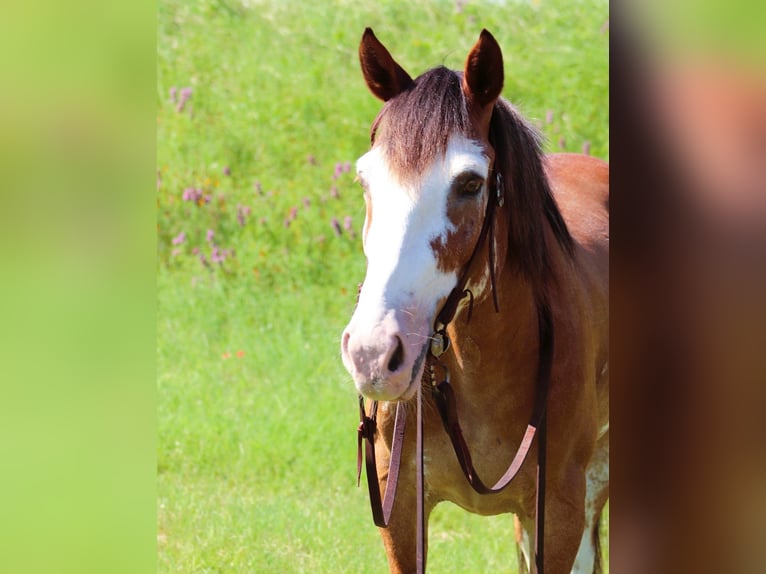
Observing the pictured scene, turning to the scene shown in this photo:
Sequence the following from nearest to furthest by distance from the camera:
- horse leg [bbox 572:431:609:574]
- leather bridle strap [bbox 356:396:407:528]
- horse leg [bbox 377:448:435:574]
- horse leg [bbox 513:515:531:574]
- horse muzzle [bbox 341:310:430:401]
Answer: horse muzzle [bbox 341:310:430:401] → leather bridle strap [bbox 356:396:407:528] → horse leg [bbox 377:448:435:574] → horse leg [bbox 513:515:531:574] → horse leg [bbox 572:431:609:574]

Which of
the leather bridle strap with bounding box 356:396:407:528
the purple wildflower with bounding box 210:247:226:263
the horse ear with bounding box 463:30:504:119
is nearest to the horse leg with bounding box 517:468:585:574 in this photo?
the leather bridle strap with bounding box 356:396:407:528

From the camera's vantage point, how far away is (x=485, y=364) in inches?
67.6

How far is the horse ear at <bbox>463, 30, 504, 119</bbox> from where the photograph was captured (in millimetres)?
1486

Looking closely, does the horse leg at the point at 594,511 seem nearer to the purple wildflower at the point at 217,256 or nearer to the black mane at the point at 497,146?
the black mane at the point at 497,146

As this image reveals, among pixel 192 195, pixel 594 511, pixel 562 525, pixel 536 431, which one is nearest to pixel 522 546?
pixel 594 511

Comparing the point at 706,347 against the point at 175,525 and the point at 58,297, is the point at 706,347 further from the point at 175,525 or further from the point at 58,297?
the point at 175,525

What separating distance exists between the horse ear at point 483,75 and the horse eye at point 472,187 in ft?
0.51

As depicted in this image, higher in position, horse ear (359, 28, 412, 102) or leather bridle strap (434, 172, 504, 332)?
horse ear (359, 28, 412, 102)

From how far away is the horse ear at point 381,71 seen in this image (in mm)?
1552

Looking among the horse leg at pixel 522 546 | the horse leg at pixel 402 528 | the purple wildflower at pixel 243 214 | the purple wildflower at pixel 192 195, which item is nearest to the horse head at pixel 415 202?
the horse leg at pixel 402 528

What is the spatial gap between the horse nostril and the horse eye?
0.31 m

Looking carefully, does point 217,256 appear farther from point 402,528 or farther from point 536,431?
point 536,431

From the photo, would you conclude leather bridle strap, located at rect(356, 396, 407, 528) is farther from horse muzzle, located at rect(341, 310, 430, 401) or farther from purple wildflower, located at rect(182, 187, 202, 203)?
purple wildflower, located at rect(182, 187, 202, 203)

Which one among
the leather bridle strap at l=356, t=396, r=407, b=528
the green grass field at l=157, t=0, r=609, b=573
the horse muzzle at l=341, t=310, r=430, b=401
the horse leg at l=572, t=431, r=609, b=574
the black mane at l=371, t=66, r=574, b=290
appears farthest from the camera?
the green grass field at l=157, t=0, r=609, b=573
